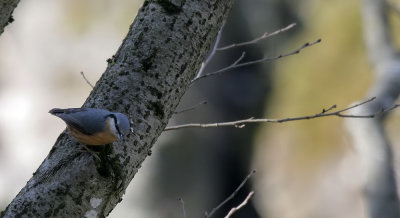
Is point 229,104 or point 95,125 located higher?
point 95,125

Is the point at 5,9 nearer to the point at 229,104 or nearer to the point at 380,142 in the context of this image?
the point at 380,142

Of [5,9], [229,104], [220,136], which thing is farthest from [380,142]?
[229,104]

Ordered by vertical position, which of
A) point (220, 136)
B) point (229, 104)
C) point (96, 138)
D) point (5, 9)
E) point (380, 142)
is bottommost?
point (380, 142)

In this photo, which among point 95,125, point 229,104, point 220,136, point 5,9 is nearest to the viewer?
point 5,9

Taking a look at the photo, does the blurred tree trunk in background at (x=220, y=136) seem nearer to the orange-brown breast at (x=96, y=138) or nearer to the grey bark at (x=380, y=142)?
the grey bark at (x=380, y=142)

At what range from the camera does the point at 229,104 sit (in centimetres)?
720

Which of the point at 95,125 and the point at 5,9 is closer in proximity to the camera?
the point at 5,9

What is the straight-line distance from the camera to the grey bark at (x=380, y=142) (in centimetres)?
314

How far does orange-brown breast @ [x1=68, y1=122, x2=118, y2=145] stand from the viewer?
1.73m

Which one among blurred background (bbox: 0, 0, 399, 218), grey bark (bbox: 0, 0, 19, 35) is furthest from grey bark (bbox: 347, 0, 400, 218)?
grey bark (bbox: 0, 0, 19, 35)

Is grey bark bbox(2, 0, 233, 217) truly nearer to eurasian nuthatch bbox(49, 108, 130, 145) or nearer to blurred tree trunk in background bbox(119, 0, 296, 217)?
eurasian nuthatch bbox(49, 108, 130, 145)

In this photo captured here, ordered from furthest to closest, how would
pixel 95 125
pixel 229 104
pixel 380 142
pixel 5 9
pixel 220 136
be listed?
pixel 229 104 → pixel 220 136 → pixel 380 142 → pixel 95 125 → pixel 5 9

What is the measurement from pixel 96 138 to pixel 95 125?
0.04 metres

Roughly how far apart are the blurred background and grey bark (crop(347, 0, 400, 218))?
1585mm
